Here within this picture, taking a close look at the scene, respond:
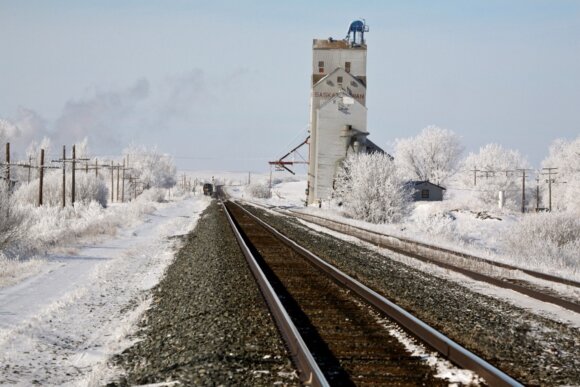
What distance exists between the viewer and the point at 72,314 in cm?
967

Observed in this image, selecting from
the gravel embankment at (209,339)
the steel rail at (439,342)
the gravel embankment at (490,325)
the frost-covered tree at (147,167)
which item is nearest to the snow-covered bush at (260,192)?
the frost-covered tree at (147,167)

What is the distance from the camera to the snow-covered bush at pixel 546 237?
23.5 meters

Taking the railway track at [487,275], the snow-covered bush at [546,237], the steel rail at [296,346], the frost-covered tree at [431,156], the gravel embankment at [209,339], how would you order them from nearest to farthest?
the steel rail at [296,346]
the gravel embankment at [209,339]
the railway track at [487,275]
the snow-covered bush at [546,237]
the frost-covered tree at [431,156]

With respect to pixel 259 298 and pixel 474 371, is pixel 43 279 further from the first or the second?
pixel 474 371

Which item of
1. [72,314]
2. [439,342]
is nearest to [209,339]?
[439,342]

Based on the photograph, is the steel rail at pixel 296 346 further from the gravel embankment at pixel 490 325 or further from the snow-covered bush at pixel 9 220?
the snow-covered bush at pixel 9 220

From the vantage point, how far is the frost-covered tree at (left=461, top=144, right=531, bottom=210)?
85287mm

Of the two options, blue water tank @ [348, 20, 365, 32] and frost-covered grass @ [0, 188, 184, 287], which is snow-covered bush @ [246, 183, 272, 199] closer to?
blue water tank @ [348, 20, 365, 32]

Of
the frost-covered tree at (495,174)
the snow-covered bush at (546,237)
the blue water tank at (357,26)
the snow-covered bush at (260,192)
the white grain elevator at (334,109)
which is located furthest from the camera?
the snow-covered bush at (260,192)

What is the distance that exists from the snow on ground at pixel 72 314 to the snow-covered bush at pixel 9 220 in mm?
1876

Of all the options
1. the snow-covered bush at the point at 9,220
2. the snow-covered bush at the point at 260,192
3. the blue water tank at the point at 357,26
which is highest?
the blue water tank at the point at 357,26

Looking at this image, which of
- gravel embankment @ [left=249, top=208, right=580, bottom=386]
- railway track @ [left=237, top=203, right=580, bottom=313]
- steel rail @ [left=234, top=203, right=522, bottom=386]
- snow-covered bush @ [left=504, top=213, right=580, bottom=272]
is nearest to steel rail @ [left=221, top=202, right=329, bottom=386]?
steel rail @ [left=234, top=203, right=522, bottom=386]

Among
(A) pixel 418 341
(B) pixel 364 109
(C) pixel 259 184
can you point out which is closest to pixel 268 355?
(A) pixel 418 341

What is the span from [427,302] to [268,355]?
4259 millimetres
